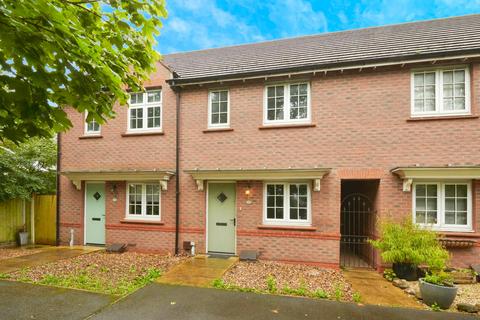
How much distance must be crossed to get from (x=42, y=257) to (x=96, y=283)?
3.60 m

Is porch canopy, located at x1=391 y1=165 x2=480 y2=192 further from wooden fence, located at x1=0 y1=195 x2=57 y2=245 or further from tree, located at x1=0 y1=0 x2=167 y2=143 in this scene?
wooden fence, located at x1=0 y1=195 x2=57 y2=245

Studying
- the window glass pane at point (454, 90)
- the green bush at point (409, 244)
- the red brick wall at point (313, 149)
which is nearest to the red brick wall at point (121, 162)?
the red brick wall at point (313, 149)

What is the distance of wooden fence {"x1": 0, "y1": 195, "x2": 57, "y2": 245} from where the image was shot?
1059 cm

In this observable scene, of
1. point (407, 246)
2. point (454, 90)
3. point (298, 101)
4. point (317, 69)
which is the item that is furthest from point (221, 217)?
point (454, 90)

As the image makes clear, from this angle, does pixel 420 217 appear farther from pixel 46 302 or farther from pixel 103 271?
pixel 46 302

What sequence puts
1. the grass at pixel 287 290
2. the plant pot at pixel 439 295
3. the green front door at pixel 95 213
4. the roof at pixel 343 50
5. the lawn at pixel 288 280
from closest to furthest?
Result: the plant pot at pixel 439 295
the grass at pixel 287 290
the lawn at pixel 288 280
the roof at pixel 343 50
the green front door at pixel 95 213

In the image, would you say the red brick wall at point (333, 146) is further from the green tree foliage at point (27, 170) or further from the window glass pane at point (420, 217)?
the green tree foliage at point (27, 170)

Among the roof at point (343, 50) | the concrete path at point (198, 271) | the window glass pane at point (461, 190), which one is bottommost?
the concrete path at point (198, 271)

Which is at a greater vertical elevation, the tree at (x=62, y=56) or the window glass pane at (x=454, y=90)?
the window glass pane at (x=454, y=90)

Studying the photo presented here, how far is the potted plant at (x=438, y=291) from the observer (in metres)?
5.21

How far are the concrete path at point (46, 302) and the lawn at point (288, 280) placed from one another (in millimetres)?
2486

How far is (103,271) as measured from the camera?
7.26 metres

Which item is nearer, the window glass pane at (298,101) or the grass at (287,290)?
the grass at (287,290)

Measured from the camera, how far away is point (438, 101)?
24.7 ft
